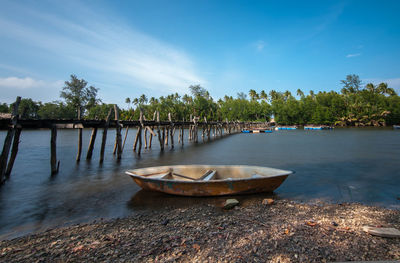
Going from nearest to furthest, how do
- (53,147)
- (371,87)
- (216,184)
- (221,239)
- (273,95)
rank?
(221,239)
(216,184)
(53,147)
(371,87)
(273,95)

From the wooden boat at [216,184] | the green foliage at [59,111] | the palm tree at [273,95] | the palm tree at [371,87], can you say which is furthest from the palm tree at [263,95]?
the wooden boat at [216,184]

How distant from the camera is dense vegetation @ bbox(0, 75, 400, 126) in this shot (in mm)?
69312

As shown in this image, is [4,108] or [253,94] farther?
[253,94]

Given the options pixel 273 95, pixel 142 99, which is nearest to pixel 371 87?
pixel 273 95

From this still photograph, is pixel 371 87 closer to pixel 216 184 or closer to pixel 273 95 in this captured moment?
pixel 273 95

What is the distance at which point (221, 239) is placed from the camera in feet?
14.8

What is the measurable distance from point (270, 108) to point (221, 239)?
9177cm

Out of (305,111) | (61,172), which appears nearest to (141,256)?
(61,172)

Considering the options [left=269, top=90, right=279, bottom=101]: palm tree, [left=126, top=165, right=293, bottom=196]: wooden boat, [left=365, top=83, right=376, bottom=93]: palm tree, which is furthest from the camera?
[left=269, top=90, right=279, bottom=101]: palm tree

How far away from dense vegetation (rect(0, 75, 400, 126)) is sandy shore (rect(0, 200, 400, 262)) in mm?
67470

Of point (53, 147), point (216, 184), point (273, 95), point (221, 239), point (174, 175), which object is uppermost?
point (273, 95)

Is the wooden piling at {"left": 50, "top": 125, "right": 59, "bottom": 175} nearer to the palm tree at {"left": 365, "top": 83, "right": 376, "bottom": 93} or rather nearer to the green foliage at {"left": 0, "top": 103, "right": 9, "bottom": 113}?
the green foliage at {"left": 0, "top": 103, "right": 9, "bottom": 113}

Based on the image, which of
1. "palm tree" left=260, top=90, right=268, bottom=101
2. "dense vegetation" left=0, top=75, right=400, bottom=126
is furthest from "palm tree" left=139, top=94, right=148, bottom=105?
"palm tree" left=260, top=90, right=268, bottom=101

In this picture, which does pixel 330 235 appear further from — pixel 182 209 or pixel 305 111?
pixel 305 111
